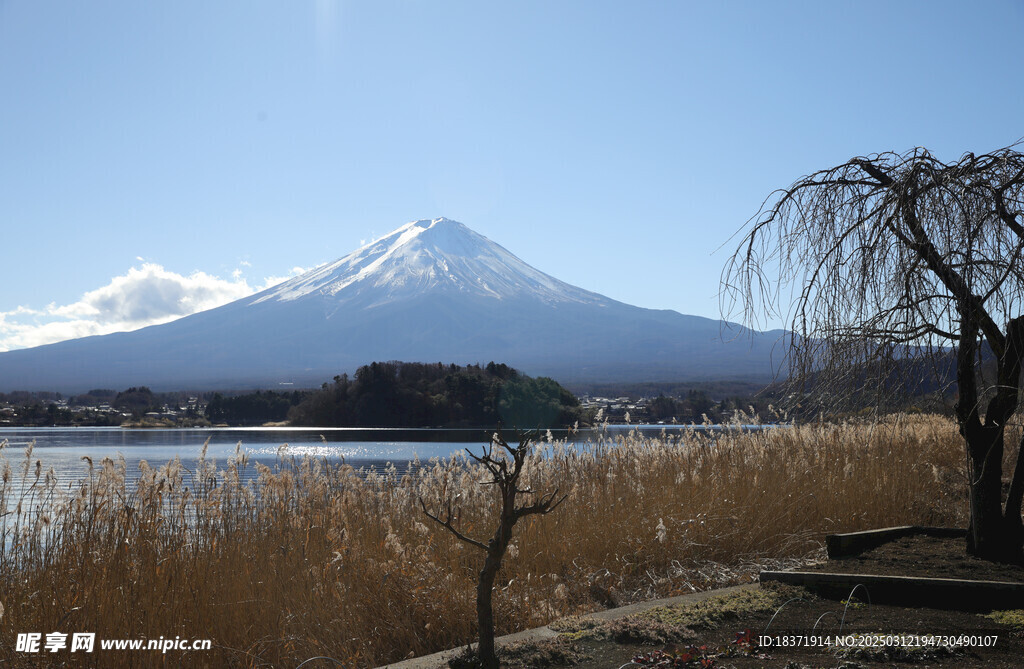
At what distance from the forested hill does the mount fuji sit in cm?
6067

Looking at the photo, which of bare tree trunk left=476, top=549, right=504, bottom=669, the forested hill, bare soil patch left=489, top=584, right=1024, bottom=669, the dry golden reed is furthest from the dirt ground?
the forested hill

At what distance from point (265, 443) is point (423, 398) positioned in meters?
12.8

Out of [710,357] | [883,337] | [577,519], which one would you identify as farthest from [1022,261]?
[710,357]

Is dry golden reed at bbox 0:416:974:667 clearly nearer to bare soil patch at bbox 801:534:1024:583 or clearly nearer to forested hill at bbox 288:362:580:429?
bare soil patch at bbox 801:534:1024:583

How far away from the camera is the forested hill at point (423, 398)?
43.2 meters

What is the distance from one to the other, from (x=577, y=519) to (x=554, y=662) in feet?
10.2

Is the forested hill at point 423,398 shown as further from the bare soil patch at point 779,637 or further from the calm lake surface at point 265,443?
the bare soil patch at point 779,637

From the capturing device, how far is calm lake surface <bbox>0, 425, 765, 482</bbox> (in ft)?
68.9

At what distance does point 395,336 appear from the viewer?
446 ft

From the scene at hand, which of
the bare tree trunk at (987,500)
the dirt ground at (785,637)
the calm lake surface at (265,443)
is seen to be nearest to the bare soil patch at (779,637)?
the dirt ground at (785,637)

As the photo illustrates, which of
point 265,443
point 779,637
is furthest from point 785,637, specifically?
point 265,443

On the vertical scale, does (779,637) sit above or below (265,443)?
above

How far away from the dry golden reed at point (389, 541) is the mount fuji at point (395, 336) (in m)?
102

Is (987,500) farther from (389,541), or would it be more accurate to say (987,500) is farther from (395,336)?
(395,336)
